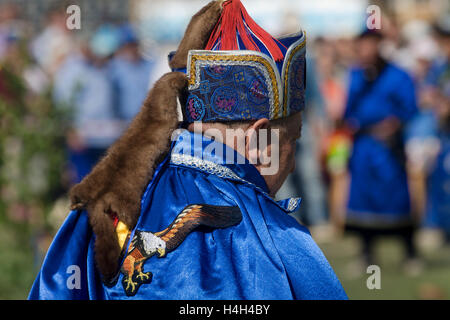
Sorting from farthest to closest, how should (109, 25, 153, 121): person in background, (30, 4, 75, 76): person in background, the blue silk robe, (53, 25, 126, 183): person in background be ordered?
(30, 4, 75, 76): person in background
(109, 25, 153, 121): person in background
(53, 25, 126, 183): person in background
the blue silk robe

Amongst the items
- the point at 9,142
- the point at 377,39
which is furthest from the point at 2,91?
the point at 377,39

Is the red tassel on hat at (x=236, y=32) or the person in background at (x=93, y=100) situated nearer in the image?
the red tassel on hat at (x=236, y=32)

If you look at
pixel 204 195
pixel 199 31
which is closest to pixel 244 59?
pixel 199 31

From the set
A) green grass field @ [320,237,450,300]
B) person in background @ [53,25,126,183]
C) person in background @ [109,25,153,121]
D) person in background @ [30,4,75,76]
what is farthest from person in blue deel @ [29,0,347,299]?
person in background @ [30,4,75,76]

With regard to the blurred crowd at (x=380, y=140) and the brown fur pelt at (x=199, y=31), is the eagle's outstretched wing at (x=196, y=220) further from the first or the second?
the blurred crowd at (x=380, y=140)

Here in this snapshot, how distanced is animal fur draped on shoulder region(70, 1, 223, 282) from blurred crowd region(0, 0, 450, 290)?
2.98m

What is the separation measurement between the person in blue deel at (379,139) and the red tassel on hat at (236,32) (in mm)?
4299

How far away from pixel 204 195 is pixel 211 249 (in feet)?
0.60

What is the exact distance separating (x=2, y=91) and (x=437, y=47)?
508 centimetres

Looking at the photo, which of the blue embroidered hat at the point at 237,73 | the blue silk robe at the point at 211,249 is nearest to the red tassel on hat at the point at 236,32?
the blue embroidered hat at the point at 237,73

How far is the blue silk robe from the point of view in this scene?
2.18 metres

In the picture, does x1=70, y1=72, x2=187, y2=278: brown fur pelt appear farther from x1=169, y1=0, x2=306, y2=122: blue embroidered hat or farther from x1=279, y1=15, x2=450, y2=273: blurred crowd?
x1=279, y1=15, x2=450, y2=273: blurred crowd

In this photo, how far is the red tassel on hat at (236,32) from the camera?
2.44 m
